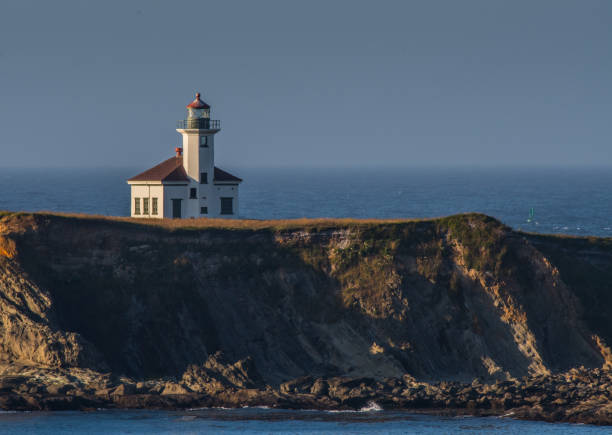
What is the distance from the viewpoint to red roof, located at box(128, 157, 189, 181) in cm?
7631

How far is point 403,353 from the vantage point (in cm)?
6191

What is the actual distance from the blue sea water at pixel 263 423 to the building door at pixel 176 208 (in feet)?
77.4

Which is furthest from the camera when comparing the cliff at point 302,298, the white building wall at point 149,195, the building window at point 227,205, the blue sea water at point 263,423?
the building window at point 227,205

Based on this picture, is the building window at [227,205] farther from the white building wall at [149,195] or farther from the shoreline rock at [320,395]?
the shoreline rock at [320,395]

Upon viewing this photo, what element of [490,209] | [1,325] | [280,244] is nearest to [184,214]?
[280,244]

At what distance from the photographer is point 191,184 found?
76750mm

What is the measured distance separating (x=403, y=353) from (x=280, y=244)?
9.41 m

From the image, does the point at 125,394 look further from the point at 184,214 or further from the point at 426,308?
the point at 184,214

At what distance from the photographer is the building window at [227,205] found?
77688mm

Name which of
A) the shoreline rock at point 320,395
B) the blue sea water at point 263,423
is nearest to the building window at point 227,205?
the shoreline rock at point 320,395

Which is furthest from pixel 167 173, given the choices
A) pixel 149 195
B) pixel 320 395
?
pixel 320 395

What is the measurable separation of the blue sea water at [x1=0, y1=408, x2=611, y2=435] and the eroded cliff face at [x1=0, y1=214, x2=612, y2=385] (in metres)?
5.32

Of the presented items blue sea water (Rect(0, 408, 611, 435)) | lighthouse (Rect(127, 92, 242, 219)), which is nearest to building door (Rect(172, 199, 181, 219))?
lighthouse (Rect(127, 92, 242, 219))

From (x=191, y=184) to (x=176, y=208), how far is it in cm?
182
